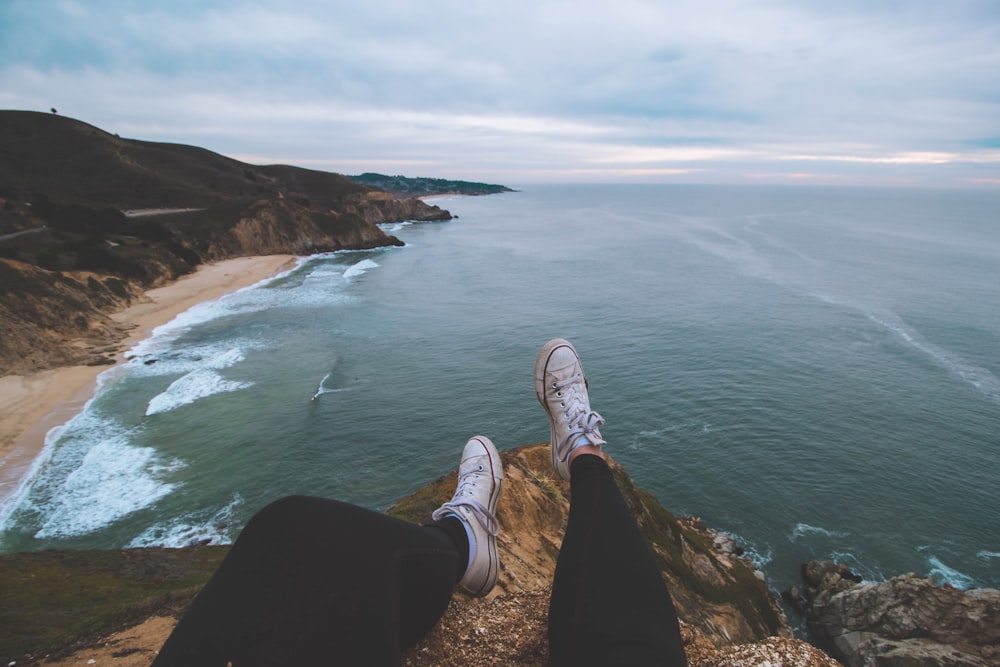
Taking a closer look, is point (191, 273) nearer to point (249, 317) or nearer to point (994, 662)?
point (249, 317)

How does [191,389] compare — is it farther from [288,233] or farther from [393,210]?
[393,210]

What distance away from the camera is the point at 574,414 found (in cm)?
519

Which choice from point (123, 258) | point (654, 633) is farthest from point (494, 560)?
point (123, 258)

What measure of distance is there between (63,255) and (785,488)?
50907 millimetres

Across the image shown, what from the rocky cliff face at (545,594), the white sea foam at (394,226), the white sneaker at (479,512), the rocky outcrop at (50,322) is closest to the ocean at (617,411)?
the rocky outcrop at (50,322)

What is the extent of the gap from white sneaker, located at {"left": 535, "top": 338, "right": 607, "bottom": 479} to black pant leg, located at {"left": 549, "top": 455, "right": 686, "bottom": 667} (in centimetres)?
137

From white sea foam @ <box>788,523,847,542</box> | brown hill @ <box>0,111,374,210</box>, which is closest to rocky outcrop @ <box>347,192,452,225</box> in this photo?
brown hill @ <box>0,111,374,210</box>

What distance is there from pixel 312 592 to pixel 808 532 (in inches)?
756

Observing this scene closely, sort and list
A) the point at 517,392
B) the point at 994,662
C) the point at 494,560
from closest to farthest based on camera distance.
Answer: the point at 494,560 → the point at 994,662 → the point at 517,392

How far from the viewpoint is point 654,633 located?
2488 mm

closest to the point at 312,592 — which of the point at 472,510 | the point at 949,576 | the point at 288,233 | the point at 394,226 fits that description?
the point at 472,510

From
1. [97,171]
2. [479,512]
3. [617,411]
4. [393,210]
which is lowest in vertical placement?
[617,411]

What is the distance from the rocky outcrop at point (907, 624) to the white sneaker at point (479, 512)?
10.2 metres

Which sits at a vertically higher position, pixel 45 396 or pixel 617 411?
pixel 45 396
